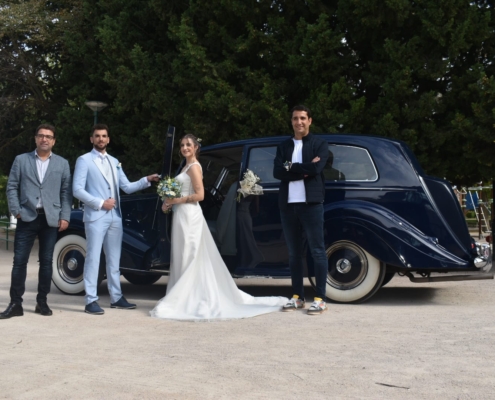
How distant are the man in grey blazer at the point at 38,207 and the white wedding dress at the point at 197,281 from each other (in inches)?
47.9

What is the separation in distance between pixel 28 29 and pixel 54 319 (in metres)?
15.6

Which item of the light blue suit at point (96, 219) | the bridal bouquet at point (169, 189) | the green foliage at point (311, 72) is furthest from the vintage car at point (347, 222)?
the green foliage at point (311, 72)

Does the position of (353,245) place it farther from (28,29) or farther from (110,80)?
(28,29)

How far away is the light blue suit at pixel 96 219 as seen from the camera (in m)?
7.96

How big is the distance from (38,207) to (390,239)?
355 centimetres

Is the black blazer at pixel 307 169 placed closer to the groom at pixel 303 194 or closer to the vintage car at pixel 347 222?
the groom at pixel 303 194

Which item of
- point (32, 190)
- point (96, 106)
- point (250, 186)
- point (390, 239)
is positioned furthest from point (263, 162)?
point (96, 106)

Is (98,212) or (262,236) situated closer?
(98,212)

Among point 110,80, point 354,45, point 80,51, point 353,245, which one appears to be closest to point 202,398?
point 353,245

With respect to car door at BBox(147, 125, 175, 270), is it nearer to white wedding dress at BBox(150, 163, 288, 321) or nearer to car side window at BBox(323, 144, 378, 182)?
white wedding dress at BBox(150, 163, 288, 321)

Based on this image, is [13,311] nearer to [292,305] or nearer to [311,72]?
[292,305]

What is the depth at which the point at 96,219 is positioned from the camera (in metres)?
7.96

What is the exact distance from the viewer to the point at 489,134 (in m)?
13.2

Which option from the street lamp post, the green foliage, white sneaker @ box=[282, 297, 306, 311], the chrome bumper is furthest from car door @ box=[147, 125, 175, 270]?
the street lamp post
